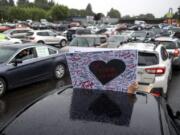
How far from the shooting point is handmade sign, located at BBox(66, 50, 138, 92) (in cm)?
376

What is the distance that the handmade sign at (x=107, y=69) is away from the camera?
376 centimetres

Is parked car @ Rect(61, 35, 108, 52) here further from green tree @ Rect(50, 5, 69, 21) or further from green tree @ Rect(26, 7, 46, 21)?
green tree @ Rect(26, 7, 46, 21)

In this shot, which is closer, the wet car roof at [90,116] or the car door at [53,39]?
the wet car roof at [90,116]

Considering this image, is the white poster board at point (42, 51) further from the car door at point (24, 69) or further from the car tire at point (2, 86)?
the car tire at point (2, 86)

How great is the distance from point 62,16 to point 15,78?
99662 millimetres

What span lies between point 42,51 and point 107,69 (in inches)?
334

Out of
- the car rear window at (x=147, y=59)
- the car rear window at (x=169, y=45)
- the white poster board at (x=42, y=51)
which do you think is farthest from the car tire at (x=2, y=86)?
the car rear window at (x=169, y=45)

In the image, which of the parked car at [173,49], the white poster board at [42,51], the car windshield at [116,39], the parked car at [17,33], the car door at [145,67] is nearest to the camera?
the car door at [145,67]

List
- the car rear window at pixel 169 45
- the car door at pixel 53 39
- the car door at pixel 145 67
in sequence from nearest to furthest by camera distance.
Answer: the car door at pixel 145 67
the car rear window at pixel 169 45
the car door at pixel 53 39

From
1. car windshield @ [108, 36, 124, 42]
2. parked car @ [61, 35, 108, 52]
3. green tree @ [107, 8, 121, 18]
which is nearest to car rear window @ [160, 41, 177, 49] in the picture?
parked car @ [61, 35, 108, 52]

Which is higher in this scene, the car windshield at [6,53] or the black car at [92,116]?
the black car at [92,116]

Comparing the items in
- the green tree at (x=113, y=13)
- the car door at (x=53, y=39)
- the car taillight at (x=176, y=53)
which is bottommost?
the green tree at (x=113, y=13)

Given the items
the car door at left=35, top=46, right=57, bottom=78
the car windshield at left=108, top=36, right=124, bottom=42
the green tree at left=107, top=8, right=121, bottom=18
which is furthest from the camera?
the green tree at left=107, top=8, right=121, bottom=18

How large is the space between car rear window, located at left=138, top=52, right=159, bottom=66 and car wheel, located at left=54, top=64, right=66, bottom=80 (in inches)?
182
